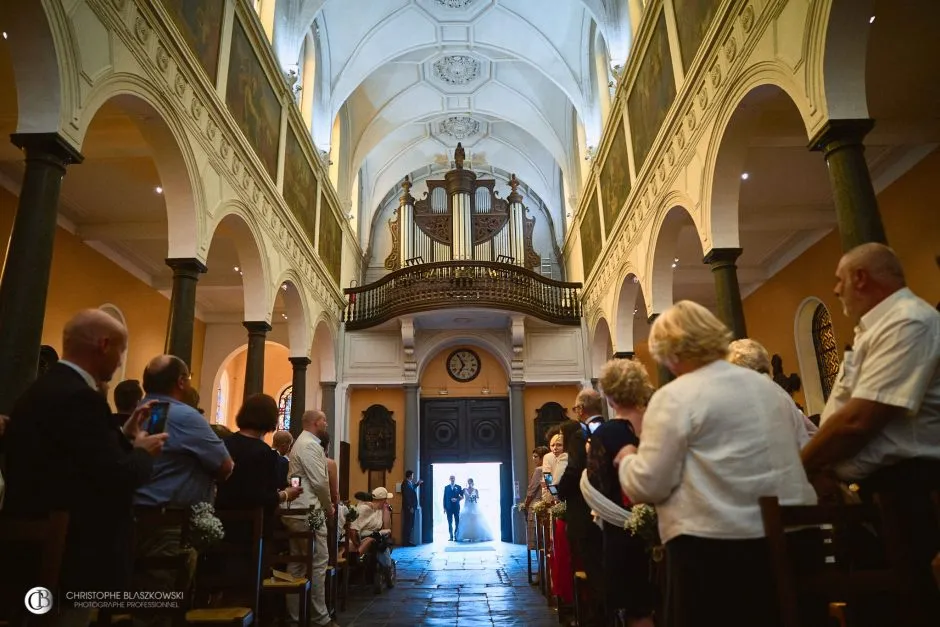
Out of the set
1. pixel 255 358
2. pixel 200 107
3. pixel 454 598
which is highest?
pixel 200 107

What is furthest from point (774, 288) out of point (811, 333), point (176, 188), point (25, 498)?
point (25, 498)

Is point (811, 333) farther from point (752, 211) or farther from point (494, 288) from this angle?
point (494, 288)

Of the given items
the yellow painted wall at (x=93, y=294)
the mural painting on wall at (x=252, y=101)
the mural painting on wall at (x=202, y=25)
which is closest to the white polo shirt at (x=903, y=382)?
the mural painting on wall at (x=202, y=25)

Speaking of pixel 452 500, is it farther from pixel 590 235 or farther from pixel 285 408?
pixel 590 235

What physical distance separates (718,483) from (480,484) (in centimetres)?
1507

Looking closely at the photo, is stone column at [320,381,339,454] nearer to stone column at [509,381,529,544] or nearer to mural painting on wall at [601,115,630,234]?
stone column at [509,381,529,544]

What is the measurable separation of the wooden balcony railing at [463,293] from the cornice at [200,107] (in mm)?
3539

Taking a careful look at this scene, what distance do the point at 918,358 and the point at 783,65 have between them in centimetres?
433

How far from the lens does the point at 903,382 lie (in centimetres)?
208

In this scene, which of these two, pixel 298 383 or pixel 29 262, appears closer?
pixel 29 262

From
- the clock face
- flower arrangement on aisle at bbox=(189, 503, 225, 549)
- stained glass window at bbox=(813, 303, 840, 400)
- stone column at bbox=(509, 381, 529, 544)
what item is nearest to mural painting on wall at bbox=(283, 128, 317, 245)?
the clock face

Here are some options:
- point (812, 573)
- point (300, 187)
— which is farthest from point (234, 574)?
point (300, 187)

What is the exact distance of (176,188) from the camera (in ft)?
24.1

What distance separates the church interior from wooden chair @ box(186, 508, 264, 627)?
220 centimetres
